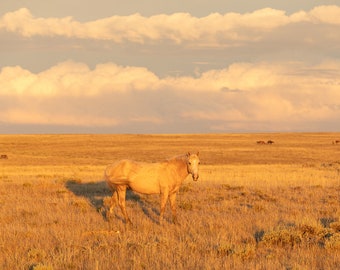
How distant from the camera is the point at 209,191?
65.5ft

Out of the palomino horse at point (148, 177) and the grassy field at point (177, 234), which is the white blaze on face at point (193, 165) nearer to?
the palomino horse at point (148, 177)

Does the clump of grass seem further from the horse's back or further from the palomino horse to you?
the horse's back

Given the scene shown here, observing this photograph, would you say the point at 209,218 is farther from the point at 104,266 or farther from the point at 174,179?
the point at 104,266

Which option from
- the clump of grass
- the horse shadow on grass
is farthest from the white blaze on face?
the clump of grass

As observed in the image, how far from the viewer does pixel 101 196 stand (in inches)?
747

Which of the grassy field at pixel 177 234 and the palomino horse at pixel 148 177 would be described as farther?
the palomino horse at pixel 148 177

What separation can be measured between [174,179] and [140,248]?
3.84 m

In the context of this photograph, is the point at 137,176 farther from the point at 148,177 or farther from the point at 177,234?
the point at 177,234

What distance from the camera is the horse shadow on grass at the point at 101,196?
14.5 meters

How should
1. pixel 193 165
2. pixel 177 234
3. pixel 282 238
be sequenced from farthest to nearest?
pixel 193 165, pixel 177 234, pixel 282 238

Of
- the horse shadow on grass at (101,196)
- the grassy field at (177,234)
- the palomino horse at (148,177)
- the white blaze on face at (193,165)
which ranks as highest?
the white blaze on face at (193,165)

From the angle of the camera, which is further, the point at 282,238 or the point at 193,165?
the point at 193,165

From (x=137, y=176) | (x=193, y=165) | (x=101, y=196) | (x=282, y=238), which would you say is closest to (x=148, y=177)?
(x=137, y=176)

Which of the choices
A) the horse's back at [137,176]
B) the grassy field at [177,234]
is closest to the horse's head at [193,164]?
the horse's back at [137,176]
